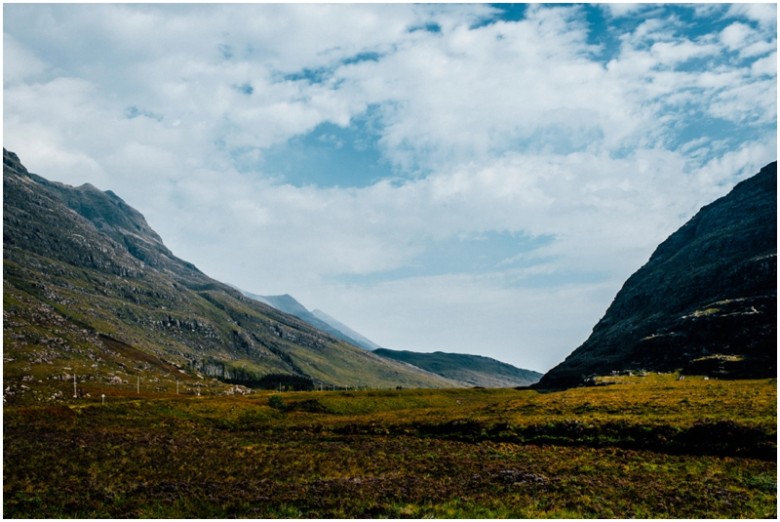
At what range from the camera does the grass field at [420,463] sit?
3247 centimetres

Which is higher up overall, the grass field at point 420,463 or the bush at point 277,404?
the grass field at point 420,463

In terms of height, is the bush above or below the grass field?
below

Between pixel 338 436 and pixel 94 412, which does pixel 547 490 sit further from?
pixel 94 412

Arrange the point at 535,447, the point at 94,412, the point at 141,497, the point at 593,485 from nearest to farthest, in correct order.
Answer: the point at 141,497 < the point at 593,485 < the point at 535,447 < the point at 94,412

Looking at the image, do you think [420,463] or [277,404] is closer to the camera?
[420,463]

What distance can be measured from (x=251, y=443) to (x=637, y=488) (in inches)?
1587

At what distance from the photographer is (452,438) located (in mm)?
60438

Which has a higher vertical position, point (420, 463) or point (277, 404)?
point (420, 463)

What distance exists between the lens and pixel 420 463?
Result: 150ft

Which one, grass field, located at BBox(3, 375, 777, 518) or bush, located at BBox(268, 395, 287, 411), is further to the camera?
bush, located at BBox(268, 395, 287, 411)

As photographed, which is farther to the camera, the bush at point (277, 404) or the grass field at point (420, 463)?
the bush at point (277, 404)

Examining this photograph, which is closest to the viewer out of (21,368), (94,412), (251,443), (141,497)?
(141,497)

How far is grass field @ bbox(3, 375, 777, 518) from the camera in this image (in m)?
32.5

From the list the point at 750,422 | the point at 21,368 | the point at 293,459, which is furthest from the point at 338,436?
the point at 21,368
